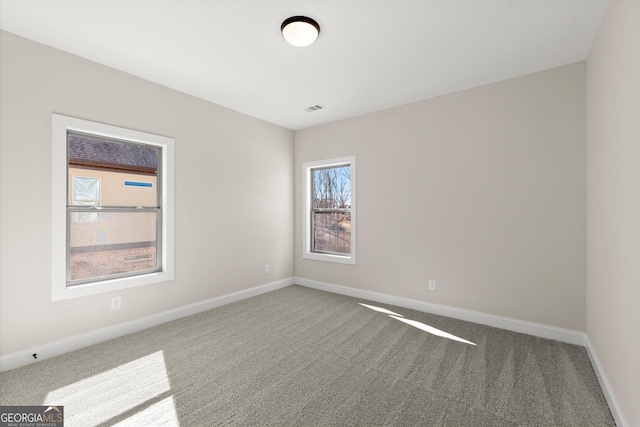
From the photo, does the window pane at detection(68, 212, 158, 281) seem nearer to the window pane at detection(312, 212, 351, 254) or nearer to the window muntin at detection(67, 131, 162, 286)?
the window muntin at detection(67, 131, 162, 286)

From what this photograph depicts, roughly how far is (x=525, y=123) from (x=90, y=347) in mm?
4878

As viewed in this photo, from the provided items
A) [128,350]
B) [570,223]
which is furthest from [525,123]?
[128,350]

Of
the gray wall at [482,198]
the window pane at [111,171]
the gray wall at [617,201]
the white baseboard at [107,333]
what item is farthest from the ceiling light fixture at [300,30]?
the white baseboard at [107,333]

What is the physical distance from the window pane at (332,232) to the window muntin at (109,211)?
2.43 metres

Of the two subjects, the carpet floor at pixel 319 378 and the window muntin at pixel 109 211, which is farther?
the window muntin at pixel 109 211

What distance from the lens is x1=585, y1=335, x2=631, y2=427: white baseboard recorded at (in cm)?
163

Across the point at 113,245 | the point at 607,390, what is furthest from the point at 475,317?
the point at 113,245

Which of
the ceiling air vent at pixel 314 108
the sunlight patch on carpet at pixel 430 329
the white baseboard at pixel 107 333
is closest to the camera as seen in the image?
the white baseboard at pixel 107 333

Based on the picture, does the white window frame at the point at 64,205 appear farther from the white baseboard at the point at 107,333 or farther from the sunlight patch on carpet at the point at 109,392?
the sunlight patch on carpet at the point at 109,392

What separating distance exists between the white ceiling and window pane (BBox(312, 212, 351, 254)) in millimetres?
1984

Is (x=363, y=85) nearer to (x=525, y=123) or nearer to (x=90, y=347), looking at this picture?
(x=525, y=123)

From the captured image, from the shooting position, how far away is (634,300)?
146 cm

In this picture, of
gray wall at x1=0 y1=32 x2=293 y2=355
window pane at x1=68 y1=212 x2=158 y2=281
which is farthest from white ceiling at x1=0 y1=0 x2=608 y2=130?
window pane at x1=68 y1=212 x2=158 y2=281

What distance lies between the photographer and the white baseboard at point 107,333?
230 centimetres
